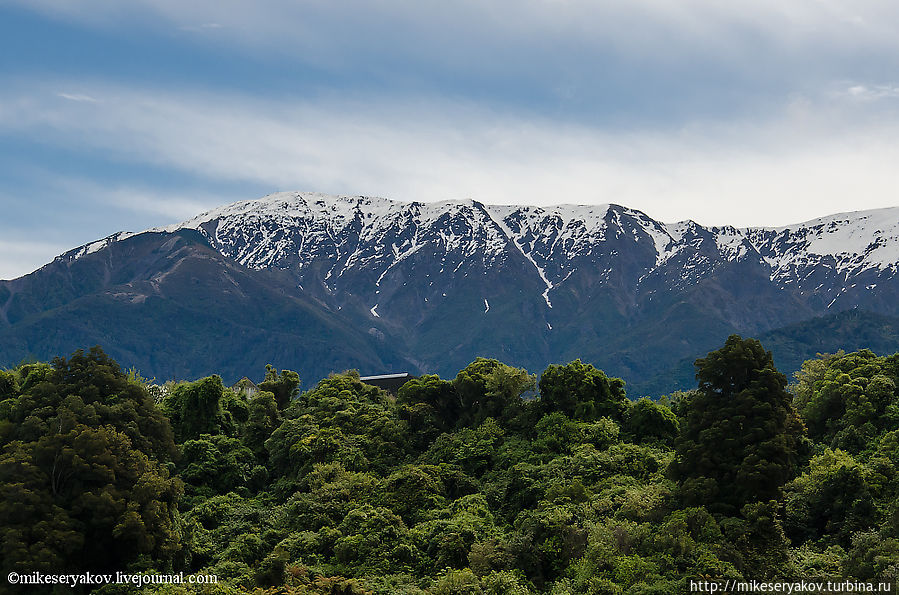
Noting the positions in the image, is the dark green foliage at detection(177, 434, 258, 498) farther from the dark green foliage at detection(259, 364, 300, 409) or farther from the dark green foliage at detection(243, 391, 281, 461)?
the dark green foliage at detection(259, 364, 300, 409)

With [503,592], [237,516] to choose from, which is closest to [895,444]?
[503,592]

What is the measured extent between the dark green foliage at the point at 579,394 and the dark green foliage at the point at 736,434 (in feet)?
48.7

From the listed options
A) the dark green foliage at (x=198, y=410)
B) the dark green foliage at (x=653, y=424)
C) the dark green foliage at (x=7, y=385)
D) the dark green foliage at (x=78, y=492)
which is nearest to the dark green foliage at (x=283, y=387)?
the dark green foliage at (x=198, y=410)

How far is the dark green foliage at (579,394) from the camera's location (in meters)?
61.9

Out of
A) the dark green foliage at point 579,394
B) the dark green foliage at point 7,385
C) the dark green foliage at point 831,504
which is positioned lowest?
the dark green foliage at point 831,504

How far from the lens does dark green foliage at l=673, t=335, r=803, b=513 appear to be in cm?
4247

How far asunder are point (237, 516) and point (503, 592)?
20.5m

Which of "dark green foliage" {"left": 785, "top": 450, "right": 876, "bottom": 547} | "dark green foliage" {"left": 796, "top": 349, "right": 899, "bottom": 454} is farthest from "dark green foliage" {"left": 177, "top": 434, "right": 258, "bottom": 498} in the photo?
"dark green foliage" {"left": 796, "top": 349, "right": 899, "bottom": 454}

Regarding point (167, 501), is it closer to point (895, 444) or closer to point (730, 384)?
point (730, 384)

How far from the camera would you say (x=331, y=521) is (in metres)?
49.5

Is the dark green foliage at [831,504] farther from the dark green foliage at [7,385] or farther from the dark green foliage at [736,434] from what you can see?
the dark green foliage at [7,385]

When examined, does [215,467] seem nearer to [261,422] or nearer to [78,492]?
[261,422]

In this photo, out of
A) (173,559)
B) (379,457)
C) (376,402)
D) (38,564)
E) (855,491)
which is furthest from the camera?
(376,402)

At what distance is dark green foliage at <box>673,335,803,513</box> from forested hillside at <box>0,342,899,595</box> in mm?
104
